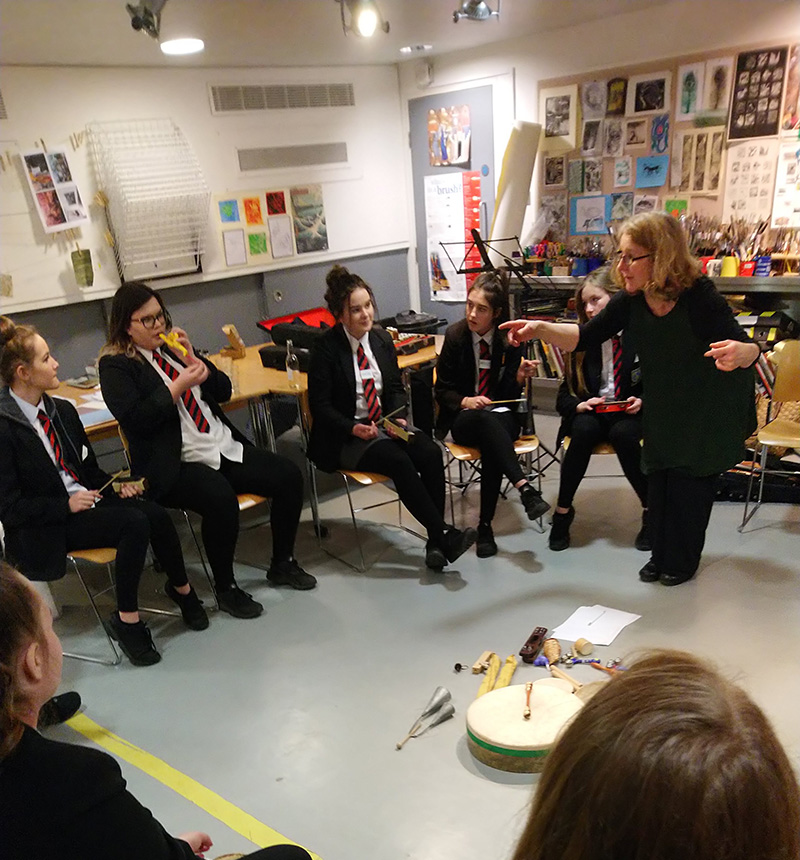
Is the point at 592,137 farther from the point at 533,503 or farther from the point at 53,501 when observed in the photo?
the point at 53,501

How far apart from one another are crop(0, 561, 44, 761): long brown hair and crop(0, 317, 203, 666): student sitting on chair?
1.80m

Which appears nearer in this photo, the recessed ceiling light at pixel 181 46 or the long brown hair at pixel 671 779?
the long brown hair at pixel 671 779

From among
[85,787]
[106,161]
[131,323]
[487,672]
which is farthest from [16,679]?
[106,161]

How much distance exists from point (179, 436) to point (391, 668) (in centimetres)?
128

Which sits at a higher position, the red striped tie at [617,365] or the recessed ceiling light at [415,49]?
the recessed ceiling light at [415,49]

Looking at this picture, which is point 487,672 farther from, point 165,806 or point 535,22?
point 535,22

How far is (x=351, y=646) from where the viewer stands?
2.88 m

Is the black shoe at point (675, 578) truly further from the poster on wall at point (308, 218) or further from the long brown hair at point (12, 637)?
the poster on wall at point (308, 218)

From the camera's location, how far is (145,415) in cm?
304

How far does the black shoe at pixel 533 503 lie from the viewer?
3369 mm

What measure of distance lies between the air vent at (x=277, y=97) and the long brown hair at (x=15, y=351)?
291cm

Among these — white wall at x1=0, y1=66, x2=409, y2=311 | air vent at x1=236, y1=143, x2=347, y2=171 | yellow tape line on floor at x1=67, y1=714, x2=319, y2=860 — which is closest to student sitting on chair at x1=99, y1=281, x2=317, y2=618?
yellow tape line on floor at x1=67, y1=714, x2=319, y2=860

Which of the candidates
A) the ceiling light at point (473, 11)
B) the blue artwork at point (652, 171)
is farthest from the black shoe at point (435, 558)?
the blue artwork at point (652, 171)

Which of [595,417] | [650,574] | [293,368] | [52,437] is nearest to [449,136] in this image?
[293,368]
